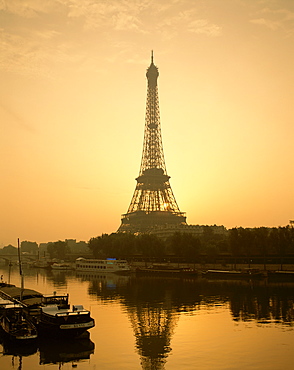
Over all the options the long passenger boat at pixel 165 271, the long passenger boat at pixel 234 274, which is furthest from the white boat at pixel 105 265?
the long passenger boat at pixel 234 274

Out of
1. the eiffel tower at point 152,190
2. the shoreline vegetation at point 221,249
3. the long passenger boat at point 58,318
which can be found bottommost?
the long passenger boat at point 58,318

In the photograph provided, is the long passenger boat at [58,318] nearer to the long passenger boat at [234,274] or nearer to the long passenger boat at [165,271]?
the long passenger boat at [234,274]

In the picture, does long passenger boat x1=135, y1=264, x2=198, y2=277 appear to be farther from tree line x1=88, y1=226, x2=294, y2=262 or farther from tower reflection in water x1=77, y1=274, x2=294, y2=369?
tower reflection in water x1=77, y1=274, x2=294, y2=369

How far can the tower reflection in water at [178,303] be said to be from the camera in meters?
30.3

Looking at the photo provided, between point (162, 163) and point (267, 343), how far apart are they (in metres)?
146

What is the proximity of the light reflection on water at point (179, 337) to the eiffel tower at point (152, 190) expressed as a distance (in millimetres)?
107818

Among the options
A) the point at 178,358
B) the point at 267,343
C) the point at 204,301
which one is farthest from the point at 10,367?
the point at 204,301

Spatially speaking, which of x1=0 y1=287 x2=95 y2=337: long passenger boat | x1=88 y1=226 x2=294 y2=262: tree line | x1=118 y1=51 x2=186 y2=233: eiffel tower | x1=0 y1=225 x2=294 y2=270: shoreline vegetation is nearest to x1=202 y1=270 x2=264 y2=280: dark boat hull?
x1=0 y1=225 x2=294 y2=270: shoreline vegetation

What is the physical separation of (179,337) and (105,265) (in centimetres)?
7633

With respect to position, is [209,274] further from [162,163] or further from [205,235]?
[162,163]

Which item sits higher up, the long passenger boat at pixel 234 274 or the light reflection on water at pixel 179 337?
the long passenger boat at pixel 234 274

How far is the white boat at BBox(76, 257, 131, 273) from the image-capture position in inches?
4006

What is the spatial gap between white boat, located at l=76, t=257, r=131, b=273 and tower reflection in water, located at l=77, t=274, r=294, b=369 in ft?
102

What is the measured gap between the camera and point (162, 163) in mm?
173625
